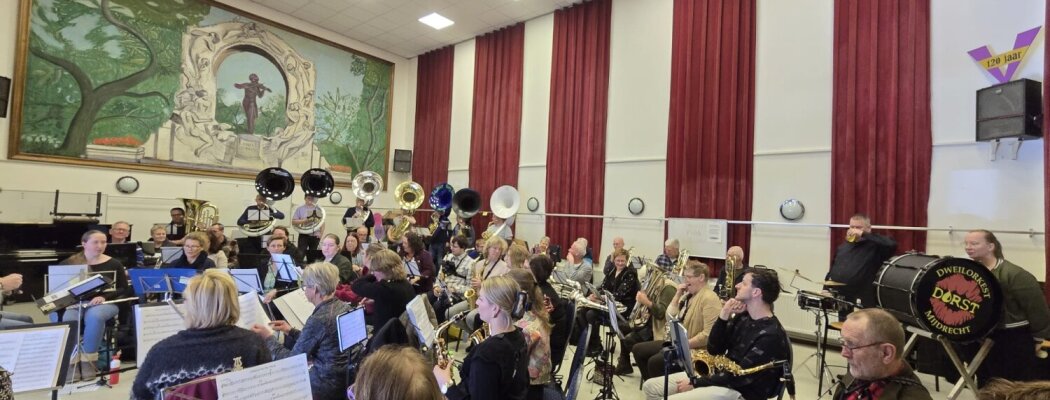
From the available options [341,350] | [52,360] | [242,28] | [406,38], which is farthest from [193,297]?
[406,38]

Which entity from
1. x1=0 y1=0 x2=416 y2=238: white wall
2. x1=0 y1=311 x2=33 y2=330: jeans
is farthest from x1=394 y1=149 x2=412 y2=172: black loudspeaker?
x1=0 y1=311 x2=33 y2=330: jeans

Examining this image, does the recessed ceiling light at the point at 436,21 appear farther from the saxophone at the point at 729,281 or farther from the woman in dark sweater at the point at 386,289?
the woman in dark sweater at the point at 386,289

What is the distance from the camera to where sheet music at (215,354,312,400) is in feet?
5.86

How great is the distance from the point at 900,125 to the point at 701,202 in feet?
8.48

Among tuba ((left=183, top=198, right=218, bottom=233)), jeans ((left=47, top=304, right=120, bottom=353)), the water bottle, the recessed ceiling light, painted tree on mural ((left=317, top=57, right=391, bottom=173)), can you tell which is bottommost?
the water bottle

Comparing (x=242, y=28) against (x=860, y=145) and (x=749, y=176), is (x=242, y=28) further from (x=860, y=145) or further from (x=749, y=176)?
(x=860, y=145)

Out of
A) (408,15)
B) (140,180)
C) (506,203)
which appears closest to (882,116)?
(506,203)

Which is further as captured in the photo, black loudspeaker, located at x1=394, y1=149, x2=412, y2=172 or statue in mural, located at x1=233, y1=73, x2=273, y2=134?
black loudspeaker, located at x1=394, y1=149, x2=412, y2=172

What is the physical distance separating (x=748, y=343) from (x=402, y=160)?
Answer: 411 inches

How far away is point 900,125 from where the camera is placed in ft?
19.8

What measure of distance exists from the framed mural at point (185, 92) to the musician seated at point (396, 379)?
9352 mm

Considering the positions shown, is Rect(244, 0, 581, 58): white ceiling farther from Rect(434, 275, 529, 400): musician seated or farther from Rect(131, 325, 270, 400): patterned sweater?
Rect(131, 325, 270, 400): patterned sweater

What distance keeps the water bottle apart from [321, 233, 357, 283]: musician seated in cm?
194

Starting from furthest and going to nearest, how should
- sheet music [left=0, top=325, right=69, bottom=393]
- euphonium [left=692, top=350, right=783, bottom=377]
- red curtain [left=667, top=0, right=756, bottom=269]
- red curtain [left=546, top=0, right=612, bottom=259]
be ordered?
red curtain [left=546, top=0, right=612, bottom=259], red curtain [left=667, top=0, right=756, bottom=269], euphonium [left=692, top=350, right=783, bottom=377], sheet music [left=0, top=325, right=69, bottom=393]
